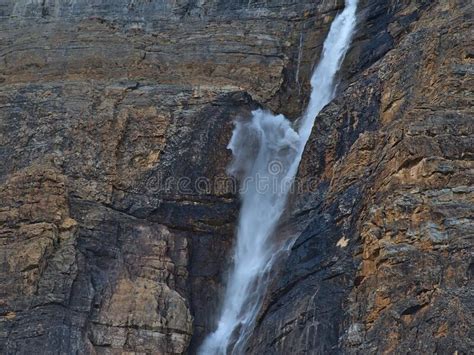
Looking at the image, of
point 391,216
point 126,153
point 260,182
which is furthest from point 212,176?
point 391,216

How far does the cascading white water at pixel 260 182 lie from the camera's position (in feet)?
121

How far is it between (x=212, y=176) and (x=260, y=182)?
1.88 meters

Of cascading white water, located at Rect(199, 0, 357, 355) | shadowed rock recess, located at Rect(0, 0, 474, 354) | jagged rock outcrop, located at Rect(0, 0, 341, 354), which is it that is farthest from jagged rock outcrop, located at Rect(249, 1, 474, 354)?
jagged rock outcrop, located at Rect(0, 0, 341, 354)

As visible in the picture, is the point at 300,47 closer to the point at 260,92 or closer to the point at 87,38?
the point at 260,92

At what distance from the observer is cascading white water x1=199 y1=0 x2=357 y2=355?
121 ft

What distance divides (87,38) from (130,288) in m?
16.1

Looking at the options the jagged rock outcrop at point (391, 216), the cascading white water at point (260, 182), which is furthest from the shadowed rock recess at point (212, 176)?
the cascading white water at point (260, 182)

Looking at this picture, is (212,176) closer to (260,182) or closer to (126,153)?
(260,182)

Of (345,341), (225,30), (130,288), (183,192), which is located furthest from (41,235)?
(225,30)

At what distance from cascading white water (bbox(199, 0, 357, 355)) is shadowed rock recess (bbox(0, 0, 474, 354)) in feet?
1.90

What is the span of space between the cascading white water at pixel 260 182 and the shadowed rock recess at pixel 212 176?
58 cm

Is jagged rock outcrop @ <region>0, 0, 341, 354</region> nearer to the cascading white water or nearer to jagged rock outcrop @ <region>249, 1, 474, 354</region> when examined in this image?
the cascading white water

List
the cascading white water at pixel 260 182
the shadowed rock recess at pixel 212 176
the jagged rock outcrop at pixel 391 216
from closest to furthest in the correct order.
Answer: the jagged rock outcrop at pixel 391 216 < the shadowed rock recess at pixel 212 176 < the cascading white water at pixel 260 182

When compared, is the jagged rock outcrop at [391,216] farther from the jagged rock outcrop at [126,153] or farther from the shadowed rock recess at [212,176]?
the jagged rock outcrop at [126,153]
